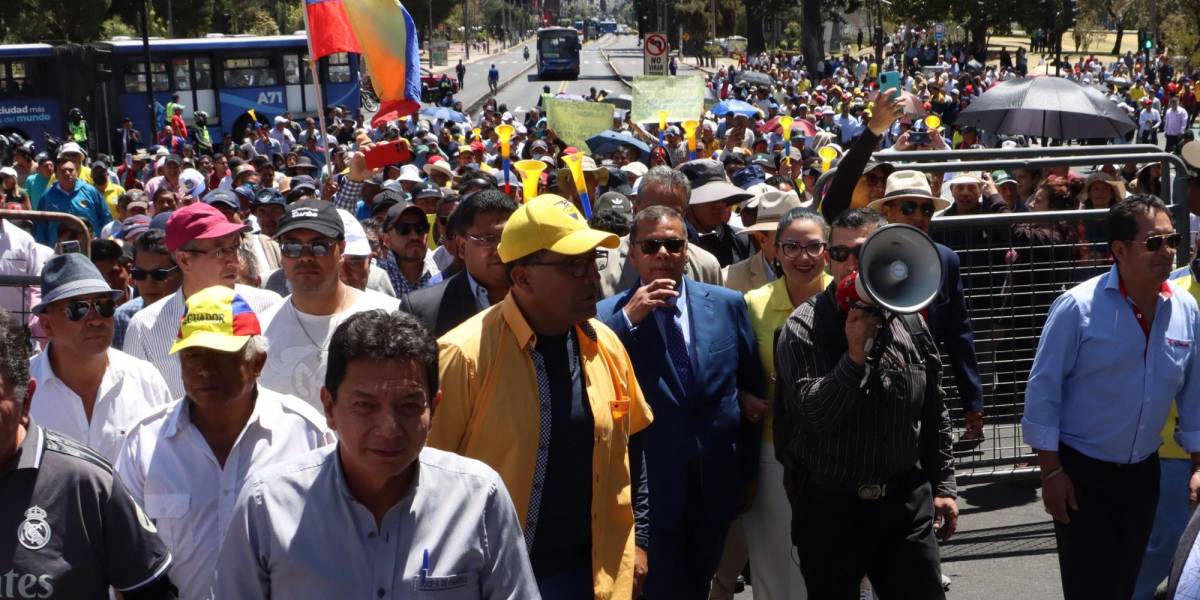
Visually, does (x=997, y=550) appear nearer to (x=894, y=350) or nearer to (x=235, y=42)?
(x=894, y=350)

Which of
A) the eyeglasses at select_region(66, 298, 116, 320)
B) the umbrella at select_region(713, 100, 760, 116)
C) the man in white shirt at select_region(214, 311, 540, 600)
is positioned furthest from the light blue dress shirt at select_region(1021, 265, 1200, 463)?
the umbrella at select_region(713, 100, 760, 116)

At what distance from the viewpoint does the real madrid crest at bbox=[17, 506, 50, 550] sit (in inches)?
114

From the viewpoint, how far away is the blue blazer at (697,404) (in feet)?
16.1

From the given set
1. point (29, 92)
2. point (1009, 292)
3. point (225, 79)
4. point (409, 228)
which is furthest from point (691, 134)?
point (225, 79)

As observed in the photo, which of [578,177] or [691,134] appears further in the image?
[691,134]

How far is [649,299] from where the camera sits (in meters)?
4.75

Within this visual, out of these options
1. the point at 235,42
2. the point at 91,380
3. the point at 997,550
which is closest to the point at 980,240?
the point at 997,550

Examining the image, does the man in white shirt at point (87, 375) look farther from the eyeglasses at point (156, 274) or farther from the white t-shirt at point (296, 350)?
the eyeglasses at point (156, 274)

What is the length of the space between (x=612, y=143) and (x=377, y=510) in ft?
39.9

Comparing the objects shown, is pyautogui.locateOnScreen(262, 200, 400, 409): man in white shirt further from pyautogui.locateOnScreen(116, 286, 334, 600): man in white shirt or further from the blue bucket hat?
pyautogui.locateOnScreen(116, 286, 334, 600): man in white shirt

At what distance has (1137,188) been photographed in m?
9.73

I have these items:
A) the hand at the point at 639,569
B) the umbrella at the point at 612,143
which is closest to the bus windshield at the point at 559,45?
the umbrella at the point at 612,143

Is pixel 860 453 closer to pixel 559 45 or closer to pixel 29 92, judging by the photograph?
pixel 29 92

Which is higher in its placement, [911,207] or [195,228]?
[195,228]
